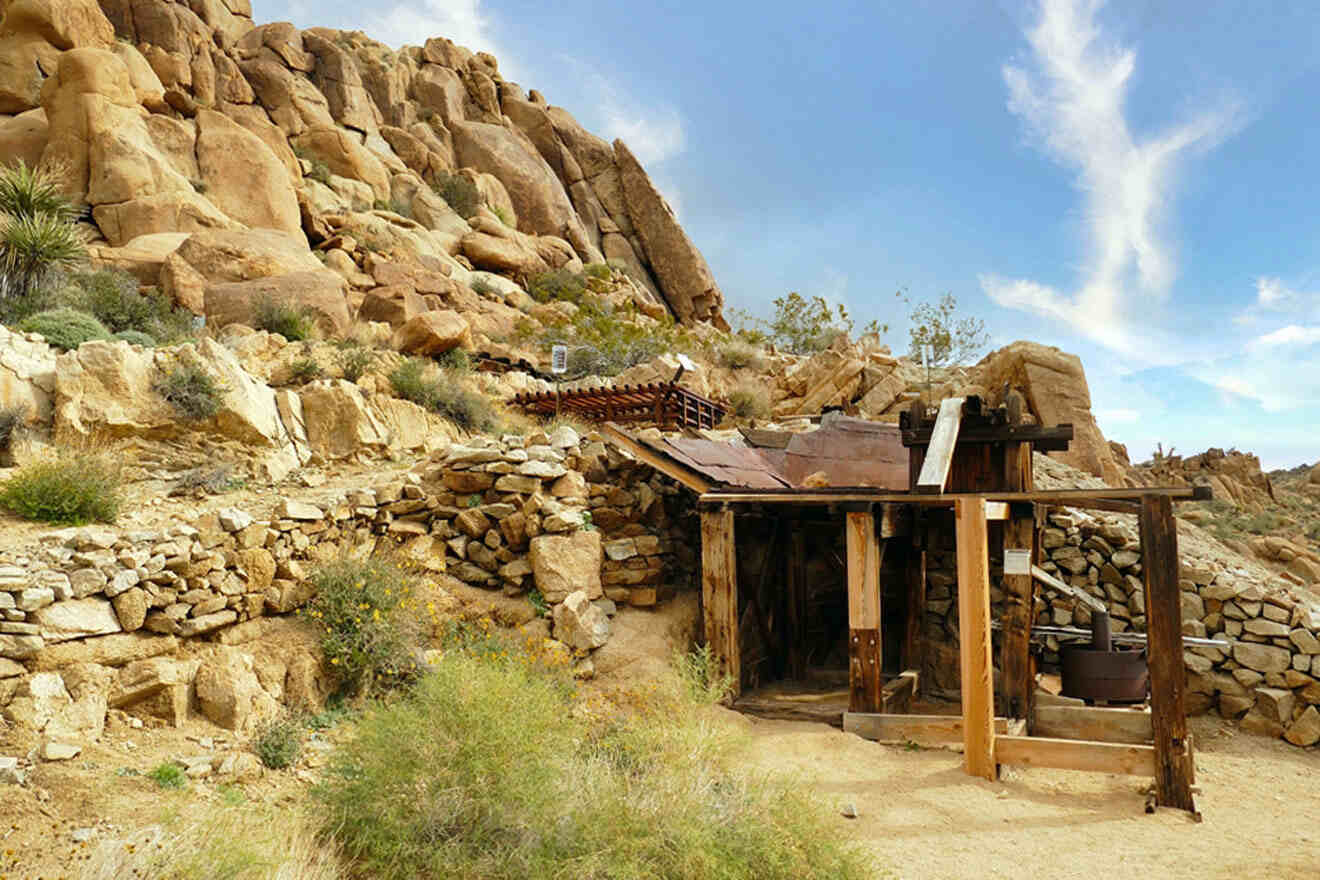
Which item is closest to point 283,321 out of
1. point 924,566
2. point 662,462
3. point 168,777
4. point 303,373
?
point 303,373

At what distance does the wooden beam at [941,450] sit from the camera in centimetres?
628

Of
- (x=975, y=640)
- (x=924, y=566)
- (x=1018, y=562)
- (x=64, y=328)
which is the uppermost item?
(x=64, y=328)

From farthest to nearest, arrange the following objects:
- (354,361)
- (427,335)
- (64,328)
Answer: (427,335), (354,361), (64,328)

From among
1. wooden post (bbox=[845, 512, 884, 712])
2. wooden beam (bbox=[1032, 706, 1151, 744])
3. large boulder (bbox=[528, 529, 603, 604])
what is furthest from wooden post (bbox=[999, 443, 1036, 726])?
large boulder (bbox=[528, 529, 603, 604])

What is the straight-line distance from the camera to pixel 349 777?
485cm

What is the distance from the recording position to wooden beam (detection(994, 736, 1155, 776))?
242 inches

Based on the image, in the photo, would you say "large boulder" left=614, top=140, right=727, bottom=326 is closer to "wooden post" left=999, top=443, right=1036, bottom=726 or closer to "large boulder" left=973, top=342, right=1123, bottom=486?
"large boulder" left=973, top=342, right=1123, bottom=486

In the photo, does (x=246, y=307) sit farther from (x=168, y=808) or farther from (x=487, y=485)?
(x=168, y=808)

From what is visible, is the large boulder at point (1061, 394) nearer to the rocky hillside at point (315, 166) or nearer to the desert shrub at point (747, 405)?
the desert shrub at point (747, 405)

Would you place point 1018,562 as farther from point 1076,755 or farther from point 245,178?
point 245,178

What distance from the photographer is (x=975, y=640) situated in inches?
257

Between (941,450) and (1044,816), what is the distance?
2.97 metres

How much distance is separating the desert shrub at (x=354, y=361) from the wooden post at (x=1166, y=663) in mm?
11150

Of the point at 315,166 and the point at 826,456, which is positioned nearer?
the point at 826,456
